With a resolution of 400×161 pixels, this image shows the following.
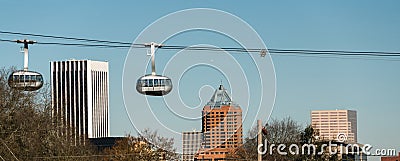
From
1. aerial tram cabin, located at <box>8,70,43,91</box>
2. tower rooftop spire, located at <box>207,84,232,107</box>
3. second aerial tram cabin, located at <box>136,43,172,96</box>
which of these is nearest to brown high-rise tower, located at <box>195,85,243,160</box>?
tower rooftop spire, located at <box>207,84,232,107</box>

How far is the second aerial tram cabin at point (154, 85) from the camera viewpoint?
33.6 m

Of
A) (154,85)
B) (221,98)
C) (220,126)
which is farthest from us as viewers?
(220,126)

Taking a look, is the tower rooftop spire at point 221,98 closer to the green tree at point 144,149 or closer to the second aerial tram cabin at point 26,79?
the second aerial tram cabin at point 26,79

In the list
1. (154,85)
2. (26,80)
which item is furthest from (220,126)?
(26,80)

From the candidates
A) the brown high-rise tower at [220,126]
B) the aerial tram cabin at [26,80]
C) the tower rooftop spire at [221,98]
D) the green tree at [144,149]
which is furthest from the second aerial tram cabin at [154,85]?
the green tree at [144,149]

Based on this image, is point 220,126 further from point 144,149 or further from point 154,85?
point 154,85

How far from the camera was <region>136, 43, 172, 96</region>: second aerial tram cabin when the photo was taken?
33.6m

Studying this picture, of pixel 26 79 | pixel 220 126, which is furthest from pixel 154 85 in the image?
pixel 220 126

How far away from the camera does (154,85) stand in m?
33.8

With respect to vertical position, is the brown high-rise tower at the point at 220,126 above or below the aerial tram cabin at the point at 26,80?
below

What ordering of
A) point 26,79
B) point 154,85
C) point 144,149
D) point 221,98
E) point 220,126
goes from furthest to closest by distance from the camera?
point 144,149
point 220,126
point 221,98
point 26,79
point 154,85

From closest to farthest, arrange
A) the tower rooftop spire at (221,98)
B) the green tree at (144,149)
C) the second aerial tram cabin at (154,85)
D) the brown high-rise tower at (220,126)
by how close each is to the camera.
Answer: the second aerial tram cabin at (154,85) < the tower rooftop spire at (221,98) < the brown high-rise tower at (220,126) < the green tree at (144,149)

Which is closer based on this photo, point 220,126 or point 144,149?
point 220,126

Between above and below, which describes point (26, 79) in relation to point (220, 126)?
above
